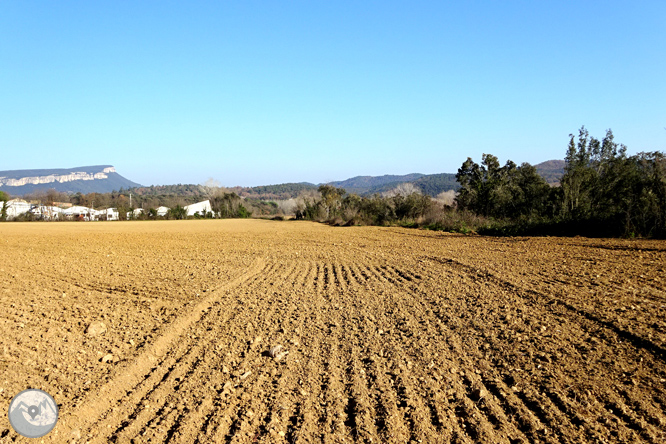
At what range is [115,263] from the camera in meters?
11.0

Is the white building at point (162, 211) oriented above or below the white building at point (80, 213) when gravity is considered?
above

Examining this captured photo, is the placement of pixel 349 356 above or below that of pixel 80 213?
above

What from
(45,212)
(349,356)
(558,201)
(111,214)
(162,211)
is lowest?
(111,214)

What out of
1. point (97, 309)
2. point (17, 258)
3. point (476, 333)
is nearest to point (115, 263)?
point (17, 258)

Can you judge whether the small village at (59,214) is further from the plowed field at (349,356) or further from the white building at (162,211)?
the plowed field at (349,356)

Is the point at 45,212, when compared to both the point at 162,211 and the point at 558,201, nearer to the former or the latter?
the point at 162,211

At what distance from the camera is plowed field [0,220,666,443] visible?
3.09 m

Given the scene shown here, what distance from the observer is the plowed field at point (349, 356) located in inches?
122

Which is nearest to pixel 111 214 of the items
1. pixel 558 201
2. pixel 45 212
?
pixel 45 212

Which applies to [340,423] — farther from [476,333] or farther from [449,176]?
[449,176]

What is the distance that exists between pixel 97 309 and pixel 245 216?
5755 cm

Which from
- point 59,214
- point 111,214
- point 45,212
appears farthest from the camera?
point 111,214

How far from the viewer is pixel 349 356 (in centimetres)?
443

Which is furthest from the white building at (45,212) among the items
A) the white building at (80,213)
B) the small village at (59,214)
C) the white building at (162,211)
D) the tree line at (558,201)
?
the tree line at (558,201)
